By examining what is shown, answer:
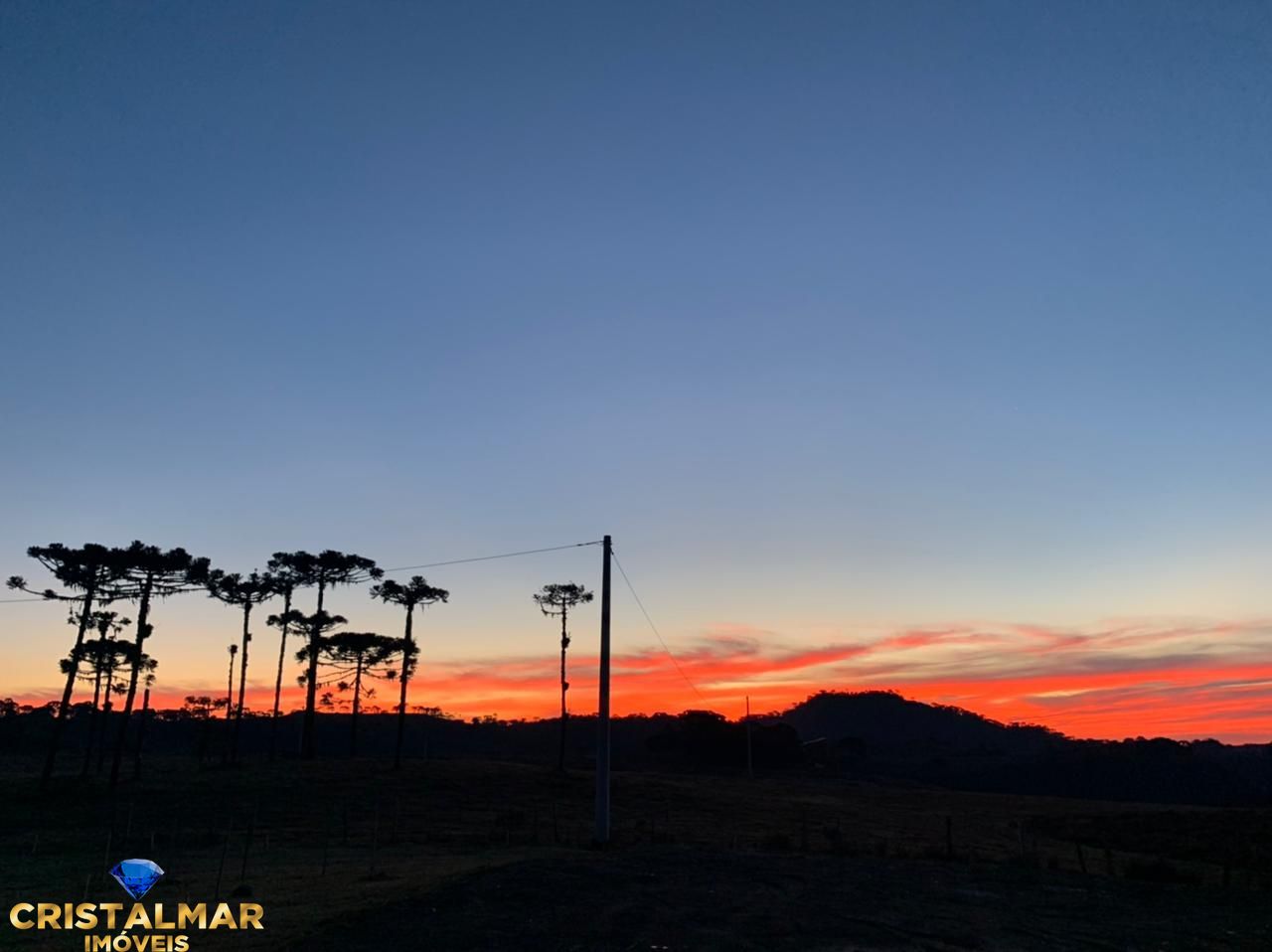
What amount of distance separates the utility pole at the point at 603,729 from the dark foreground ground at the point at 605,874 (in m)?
1.19

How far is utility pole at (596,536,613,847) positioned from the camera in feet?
94.7

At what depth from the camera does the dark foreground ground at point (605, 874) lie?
17.3 meters

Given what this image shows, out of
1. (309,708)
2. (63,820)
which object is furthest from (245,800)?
(309,708)

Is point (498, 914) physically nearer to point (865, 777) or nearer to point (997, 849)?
point (997, 849)

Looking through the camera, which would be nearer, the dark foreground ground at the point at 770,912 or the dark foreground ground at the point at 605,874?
the dark foreground ground at the point at 770,912

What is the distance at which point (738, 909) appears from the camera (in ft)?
63.2

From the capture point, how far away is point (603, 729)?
2919 centimetres

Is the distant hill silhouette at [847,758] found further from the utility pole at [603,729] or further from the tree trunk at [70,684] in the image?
the utility pole at [603,729]

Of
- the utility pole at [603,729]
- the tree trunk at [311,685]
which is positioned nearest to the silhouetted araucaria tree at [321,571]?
the tree trunk at [311,685]

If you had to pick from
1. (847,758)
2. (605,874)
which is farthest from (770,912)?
(847,758)

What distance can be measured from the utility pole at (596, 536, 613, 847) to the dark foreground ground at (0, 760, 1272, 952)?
1.19m

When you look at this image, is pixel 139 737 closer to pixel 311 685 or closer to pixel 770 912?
pixel 311 685

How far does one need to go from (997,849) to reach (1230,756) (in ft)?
515

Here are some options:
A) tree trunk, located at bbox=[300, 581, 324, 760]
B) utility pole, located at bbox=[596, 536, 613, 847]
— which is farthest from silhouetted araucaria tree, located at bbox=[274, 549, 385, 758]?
utility pole, located at bbox=[596, 536, 613, 847]
